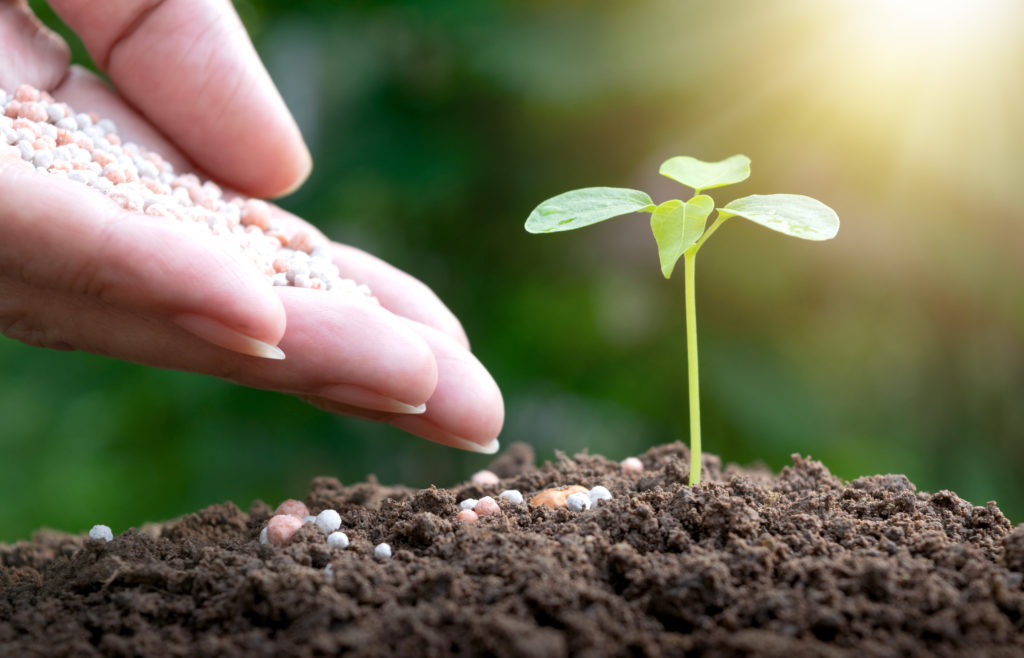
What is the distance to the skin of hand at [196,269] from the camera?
29.6 inches

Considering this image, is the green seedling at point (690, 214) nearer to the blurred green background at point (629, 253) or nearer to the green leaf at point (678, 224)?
the green leaf at point (678, 224)

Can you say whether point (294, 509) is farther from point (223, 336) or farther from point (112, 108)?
point (112, 108)

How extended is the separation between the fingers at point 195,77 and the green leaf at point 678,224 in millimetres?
868

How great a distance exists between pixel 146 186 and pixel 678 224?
0.78 metres

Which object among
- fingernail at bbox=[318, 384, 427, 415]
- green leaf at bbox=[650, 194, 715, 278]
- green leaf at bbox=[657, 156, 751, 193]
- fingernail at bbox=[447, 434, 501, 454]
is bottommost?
fingernail at bbox=[447, 434, 501, 454]

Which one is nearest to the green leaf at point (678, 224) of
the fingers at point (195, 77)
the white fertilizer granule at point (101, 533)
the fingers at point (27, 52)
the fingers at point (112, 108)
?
the white fertilizer granule at point (101, 533)

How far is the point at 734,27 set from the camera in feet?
6.06

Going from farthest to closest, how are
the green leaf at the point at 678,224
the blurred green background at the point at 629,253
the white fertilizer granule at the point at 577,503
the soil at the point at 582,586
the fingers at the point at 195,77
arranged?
the blurred green background at the point at 629,253 → the fingers at the point at 195,77 → the white fertilizer granule at the point at 577,503 → the green leaf at the point at 678,224 → the soil at the point at 582,586

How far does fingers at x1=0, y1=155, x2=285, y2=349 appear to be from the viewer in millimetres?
742

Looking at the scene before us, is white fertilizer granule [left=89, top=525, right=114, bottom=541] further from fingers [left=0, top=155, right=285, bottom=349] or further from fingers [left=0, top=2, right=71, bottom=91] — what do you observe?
fingers [left=0, top=2, right=71, bottom=91]

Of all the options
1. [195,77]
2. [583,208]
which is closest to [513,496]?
[583,208]

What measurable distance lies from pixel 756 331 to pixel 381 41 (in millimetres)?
1250

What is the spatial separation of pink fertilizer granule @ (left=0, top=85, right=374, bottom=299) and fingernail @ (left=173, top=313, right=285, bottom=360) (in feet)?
0.50

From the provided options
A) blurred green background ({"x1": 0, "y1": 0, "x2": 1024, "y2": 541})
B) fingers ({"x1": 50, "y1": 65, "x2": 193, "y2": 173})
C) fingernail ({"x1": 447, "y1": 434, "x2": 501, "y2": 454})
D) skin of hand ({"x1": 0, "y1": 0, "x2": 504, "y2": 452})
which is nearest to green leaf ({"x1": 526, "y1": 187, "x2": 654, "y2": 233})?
skin of hand ({"x1": 0, "y1": 0, "x2": 504, "y2": 452})
